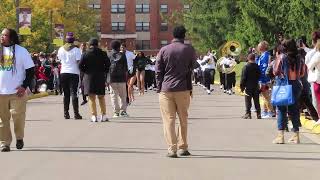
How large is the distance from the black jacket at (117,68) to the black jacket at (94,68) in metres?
0.91

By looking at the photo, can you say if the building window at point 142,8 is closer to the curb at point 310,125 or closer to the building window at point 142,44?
the building window at point 142,44

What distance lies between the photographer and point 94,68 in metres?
17.0

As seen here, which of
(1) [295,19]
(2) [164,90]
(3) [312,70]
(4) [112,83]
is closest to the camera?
(2) [164,90]

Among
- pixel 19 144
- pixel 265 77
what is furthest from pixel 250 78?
pixel 19 144

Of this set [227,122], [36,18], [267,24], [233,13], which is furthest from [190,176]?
[36,18]

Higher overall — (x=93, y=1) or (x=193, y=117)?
(x=93, y=1)

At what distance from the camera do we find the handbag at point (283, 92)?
1223cm

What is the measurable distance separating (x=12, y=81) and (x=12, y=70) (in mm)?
170

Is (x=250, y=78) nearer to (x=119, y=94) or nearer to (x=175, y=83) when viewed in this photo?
(x=119, y=94)

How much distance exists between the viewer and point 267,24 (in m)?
37.7

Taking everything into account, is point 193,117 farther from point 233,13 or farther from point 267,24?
point 233,13

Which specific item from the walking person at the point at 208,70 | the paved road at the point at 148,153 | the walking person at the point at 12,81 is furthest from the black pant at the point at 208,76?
the walking person at the point at 12,81

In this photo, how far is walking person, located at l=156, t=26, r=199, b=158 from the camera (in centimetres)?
1080

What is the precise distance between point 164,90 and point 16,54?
2.37 meters
